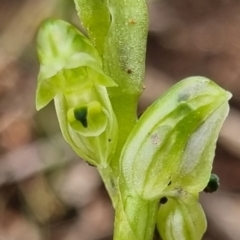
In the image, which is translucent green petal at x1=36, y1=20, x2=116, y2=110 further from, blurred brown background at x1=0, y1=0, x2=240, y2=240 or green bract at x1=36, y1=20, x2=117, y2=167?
blurred brown background at x1=0, y1=0, x2=240, y2=240

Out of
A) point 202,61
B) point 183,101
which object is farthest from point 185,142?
point 202,61

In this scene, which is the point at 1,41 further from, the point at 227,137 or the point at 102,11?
the point at 102,11

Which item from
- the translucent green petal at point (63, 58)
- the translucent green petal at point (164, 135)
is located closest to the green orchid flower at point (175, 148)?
the translucent green petal at point (164, 135)

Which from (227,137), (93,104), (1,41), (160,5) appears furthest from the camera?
(160,5)

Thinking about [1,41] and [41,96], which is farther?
[1,41]

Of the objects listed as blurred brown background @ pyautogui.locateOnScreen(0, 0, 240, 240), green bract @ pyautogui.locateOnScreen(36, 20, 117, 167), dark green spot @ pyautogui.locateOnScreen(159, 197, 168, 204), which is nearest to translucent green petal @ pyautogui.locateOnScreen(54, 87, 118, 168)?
green bract @ pyautogui.locateOnScreen(36, 20, 117, 167)

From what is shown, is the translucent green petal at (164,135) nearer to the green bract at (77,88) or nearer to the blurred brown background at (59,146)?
the green bract at (77,88)
